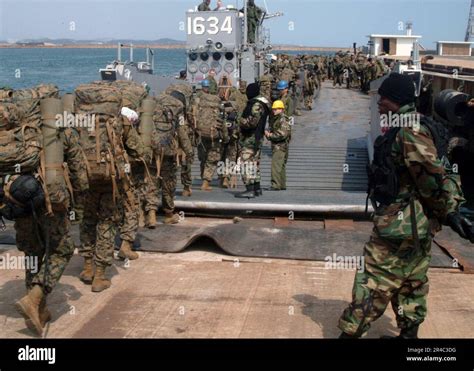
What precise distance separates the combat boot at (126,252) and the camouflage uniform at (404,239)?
2856 millimetres

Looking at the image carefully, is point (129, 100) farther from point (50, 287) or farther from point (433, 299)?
point (433, 299)

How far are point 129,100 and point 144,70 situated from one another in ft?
36.0

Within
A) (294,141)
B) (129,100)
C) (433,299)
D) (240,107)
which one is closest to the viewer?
(433,299)

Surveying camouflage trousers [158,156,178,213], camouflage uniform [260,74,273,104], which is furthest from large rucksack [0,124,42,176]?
camouflage uniform [260,74,273,104]

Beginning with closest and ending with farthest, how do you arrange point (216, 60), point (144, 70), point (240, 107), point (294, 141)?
point (240, 107) → point (294, 141) → point (144, 70) → point (216, 60)

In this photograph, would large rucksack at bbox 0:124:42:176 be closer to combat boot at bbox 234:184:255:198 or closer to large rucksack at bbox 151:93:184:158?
large rucksack at bbox 151:93:184:158

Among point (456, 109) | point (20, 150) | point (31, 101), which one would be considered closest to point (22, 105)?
point (31, 101)

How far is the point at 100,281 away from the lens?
5238mm

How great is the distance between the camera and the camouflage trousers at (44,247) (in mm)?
4250

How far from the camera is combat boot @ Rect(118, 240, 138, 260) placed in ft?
19.9

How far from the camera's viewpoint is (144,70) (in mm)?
16328

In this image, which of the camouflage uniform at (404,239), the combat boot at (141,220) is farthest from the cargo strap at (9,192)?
the combat boot at (141,220)

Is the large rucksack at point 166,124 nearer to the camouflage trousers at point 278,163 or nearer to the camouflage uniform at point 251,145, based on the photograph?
the camouflage uniform at point 251,145

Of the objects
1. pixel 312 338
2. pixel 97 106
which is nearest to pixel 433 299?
pixel 312 338
